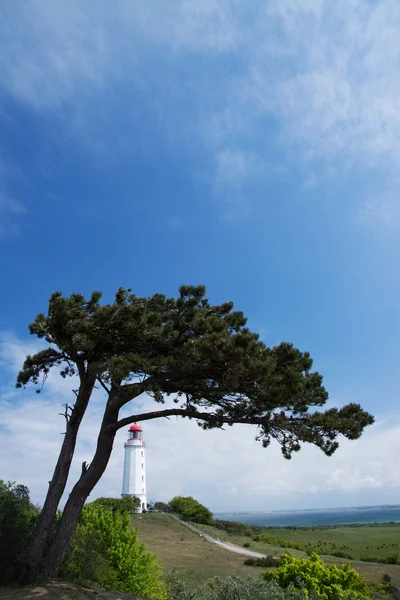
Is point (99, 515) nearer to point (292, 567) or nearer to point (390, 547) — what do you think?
point (292, 567)

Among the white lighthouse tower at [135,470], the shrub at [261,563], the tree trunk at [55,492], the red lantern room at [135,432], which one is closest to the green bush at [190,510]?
the white lighthouse tower at [135,470]

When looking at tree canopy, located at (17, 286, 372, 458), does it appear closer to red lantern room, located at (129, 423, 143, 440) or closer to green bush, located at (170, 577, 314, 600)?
green bush, located at (170, 577, 314, 600)

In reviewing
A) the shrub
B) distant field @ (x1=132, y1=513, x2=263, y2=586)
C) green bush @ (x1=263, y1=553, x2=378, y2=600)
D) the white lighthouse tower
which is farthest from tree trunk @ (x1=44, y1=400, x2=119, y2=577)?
the white lighthouse tower

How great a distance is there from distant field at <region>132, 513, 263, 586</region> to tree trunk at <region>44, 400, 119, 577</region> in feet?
15.4

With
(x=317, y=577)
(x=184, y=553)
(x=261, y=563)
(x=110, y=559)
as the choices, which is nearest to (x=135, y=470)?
(x=184, y=553)

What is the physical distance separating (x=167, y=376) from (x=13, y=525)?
6041 millimetres

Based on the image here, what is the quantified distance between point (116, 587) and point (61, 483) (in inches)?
157

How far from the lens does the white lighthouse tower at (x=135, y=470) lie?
43500 millimetres

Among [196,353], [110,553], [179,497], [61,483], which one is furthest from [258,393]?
[179,497]

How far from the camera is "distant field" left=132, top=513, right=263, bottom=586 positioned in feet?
65.1

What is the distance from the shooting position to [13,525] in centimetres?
1142

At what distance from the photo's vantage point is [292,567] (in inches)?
→ 415

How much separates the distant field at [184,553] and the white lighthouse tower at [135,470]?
812 cm

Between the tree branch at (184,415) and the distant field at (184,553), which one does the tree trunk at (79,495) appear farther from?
the distant field at (184,553)
